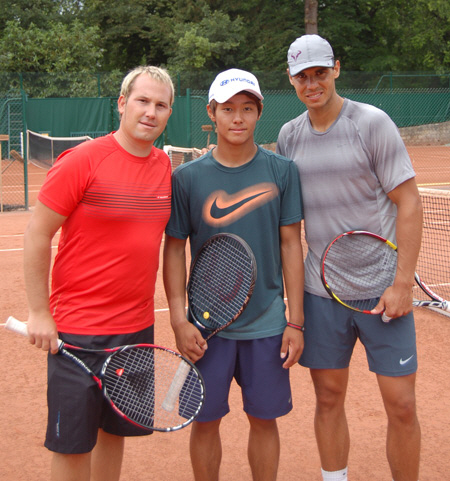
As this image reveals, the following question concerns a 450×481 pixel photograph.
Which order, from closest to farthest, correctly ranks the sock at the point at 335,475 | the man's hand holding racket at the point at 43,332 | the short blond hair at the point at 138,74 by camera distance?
1. the man's hand holding racket at the point at 43,332
2. the short blond hair at the point at 138,74
3. the sock at the point at 335,475

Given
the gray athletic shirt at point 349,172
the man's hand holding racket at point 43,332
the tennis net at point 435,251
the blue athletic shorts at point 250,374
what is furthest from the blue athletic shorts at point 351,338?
the tennis net at point 435,251

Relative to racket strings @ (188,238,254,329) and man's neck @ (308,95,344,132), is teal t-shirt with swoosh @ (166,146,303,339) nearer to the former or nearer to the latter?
racket strings @ (188,238,254,329)

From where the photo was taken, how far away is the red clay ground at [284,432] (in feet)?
Result: 11.2

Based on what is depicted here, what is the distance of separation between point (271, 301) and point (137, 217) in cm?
70

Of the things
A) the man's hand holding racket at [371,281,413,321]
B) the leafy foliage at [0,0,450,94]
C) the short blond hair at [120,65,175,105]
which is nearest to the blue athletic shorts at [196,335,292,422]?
the man's hand holding racket at [371,281,413,321]

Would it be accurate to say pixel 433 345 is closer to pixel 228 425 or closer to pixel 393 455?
pixel 228 425

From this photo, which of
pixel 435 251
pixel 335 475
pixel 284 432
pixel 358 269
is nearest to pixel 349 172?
pixel 358 269

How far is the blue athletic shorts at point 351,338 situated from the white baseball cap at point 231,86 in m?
0.97

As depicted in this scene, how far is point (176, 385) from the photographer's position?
262 cm

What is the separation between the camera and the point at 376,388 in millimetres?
4402

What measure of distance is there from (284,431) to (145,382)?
4.73 feet

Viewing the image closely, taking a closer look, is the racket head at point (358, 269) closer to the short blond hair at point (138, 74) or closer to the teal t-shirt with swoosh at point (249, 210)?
the teal t-shirt with swoosh at point (249, 210)

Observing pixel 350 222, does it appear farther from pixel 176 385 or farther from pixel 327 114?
pixel 176 385

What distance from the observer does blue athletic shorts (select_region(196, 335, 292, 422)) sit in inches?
110
